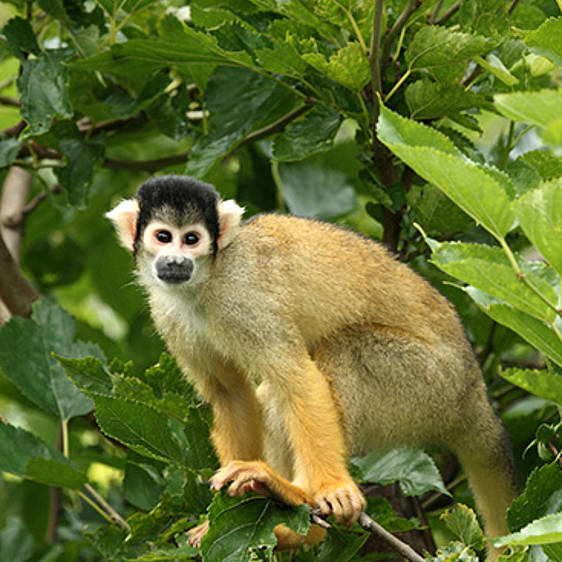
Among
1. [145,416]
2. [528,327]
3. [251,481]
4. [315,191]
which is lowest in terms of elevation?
[251,481]

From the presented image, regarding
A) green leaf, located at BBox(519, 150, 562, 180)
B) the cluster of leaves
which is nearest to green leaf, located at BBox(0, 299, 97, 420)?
the cluster of leaves

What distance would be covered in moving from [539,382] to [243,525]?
115cm

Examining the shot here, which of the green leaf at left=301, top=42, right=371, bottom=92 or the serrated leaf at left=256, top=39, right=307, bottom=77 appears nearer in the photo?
the green leaf at left=301, top=42, right=371, bottom=92

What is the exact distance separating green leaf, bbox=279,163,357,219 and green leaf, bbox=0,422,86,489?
1.76 m

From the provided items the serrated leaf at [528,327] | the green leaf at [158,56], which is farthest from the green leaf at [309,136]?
the serrated leaf at [528,327]

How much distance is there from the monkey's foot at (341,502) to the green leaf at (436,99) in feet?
4.51

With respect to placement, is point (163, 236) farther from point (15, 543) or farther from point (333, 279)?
point (15, 543)

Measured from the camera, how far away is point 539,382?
6.32 ft

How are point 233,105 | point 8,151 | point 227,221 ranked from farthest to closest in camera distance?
point 8,151
point 233,105
point 227,221

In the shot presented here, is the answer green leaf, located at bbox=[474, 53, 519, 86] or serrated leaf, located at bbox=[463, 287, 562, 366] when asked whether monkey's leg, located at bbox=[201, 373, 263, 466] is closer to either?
green leaf, located at bbox=[474, 53, 519, 86]

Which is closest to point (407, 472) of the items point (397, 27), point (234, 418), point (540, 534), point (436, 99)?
point (234, 418)

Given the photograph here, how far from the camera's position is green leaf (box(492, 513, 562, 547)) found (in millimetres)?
1632

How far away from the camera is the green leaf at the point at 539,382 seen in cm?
187

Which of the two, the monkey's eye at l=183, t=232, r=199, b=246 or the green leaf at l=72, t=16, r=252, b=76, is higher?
the green leaf at l=72, t=16, r=252, b=76
